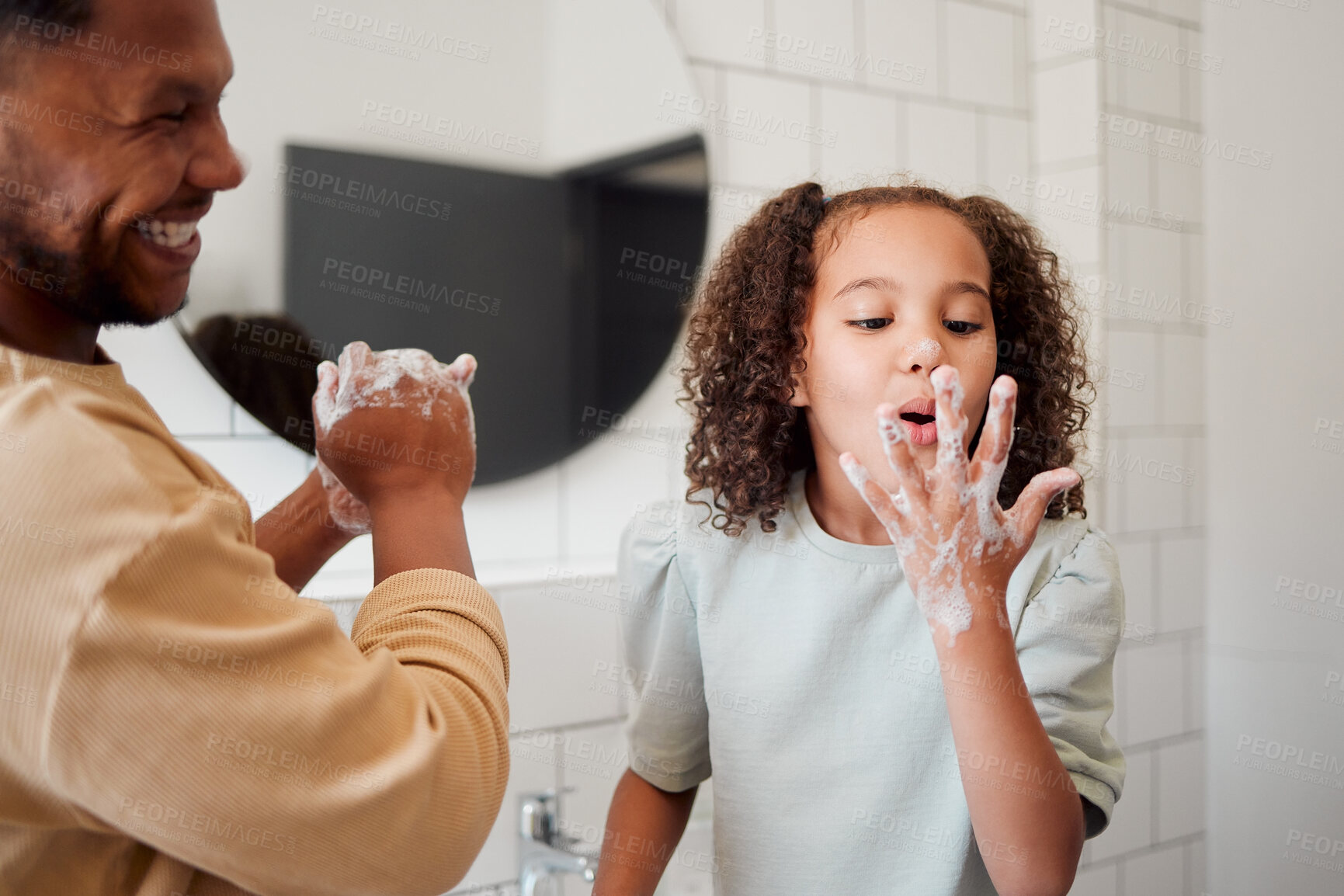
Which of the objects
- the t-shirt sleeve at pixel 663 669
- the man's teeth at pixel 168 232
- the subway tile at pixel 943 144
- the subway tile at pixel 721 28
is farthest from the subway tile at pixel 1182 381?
the man's teeth at pixel 168 232

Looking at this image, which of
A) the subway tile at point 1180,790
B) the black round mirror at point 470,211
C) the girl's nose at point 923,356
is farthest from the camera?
the subway tile at point 1180,790

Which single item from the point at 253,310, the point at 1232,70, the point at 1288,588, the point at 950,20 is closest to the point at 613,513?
the point at 253,310

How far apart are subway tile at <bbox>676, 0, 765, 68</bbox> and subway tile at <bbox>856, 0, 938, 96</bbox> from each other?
0.63ft

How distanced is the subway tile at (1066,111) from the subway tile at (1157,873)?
44.0 inches

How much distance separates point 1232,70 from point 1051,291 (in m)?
0.92

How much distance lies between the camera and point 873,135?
1402 millimetres

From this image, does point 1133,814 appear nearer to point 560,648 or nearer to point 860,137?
point 560,648

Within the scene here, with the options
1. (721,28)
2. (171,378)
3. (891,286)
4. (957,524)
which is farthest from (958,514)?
(721,28)

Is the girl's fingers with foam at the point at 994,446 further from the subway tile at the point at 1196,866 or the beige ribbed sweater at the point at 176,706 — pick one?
the subway tile at the point at 1196,866

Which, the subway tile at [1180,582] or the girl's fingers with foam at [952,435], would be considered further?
the subway tile at [1180,582]

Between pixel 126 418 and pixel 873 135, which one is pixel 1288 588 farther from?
pixel 126 418

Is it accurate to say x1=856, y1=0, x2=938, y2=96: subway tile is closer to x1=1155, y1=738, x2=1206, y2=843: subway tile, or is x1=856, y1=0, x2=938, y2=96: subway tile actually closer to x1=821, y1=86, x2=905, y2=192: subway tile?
x1=821, y1=86, x2=905, y2=192: subway tile

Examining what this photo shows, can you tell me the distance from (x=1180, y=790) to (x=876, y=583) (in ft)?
3.65

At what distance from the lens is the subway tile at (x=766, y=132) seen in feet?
4.17
